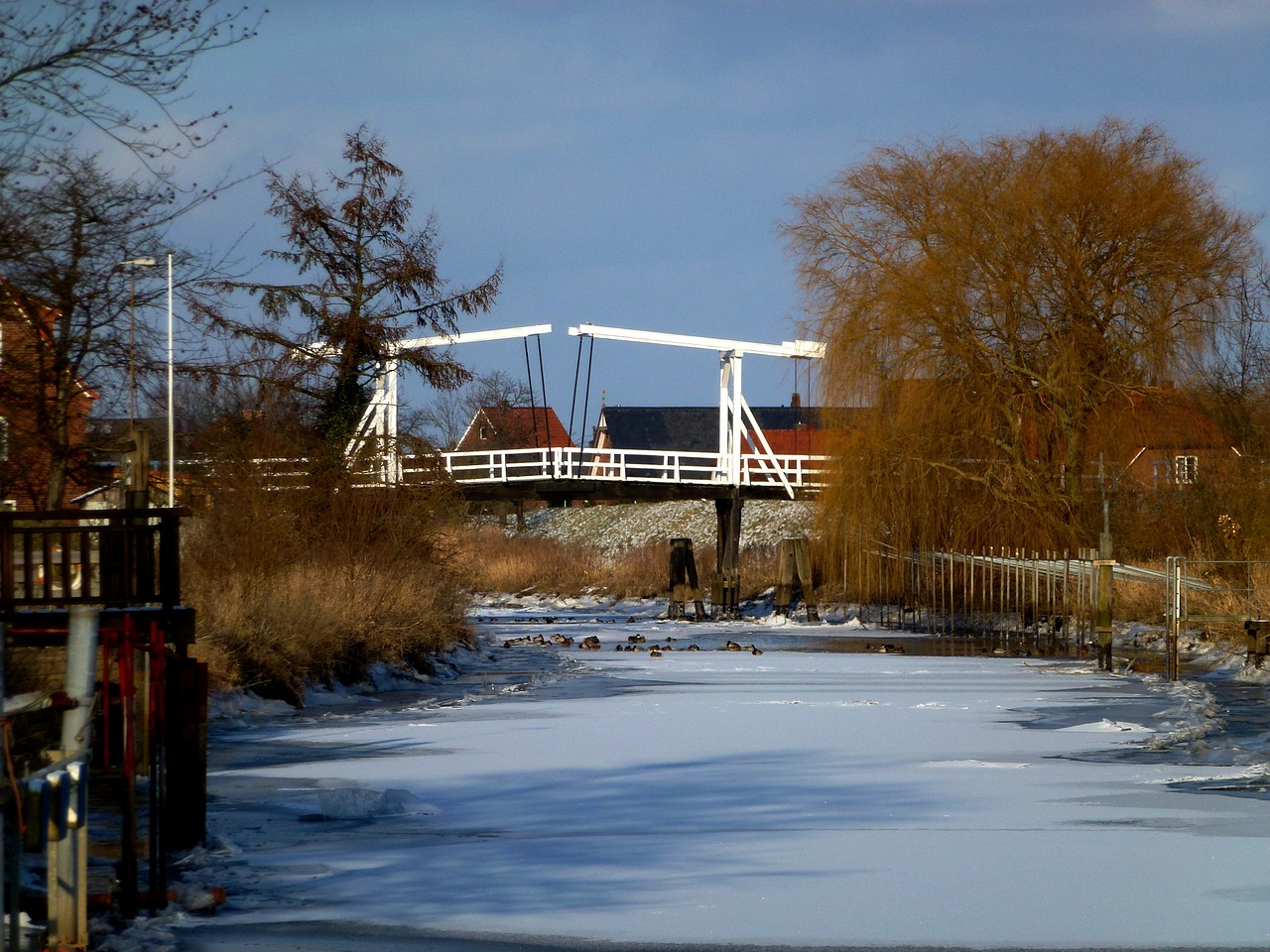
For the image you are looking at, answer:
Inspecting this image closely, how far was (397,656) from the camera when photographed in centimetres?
1883

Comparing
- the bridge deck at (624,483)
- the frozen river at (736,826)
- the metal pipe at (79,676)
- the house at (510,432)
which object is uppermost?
the house at (510,432)

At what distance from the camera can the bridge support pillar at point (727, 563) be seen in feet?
124

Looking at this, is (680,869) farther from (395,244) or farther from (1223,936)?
(395,244)

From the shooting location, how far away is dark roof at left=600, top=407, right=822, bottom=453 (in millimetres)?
84125

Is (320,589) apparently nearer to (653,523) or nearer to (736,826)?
(736,826)

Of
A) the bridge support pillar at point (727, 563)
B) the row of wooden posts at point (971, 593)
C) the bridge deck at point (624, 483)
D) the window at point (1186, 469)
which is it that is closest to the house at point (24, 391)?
the row of wooden posts at point (971, 593)

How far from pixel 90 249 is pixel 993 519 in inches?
852

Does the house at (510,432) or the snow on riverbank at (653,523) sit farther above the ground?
the house at (510,432)

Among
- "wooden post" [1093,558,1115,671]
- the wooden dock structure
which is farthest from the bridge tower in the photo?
the wooden dock structure

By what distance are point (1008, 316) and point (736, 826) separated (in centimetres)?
2327

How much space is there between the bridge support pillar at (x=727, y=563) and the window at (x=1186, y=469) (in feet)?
39.0

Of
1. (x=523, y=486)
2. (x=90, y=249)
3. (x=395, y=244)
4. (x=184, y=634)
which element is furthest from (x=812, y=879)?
(x=523, y=486)

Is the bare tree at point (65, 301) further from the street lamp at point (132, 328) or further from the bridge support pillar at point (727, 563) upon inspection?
the bridge support pillar at point (727, 563)

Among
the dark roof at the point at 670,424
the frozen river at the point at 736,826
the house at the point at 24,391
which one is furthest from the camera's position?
the dark roof at the point at 670,424
